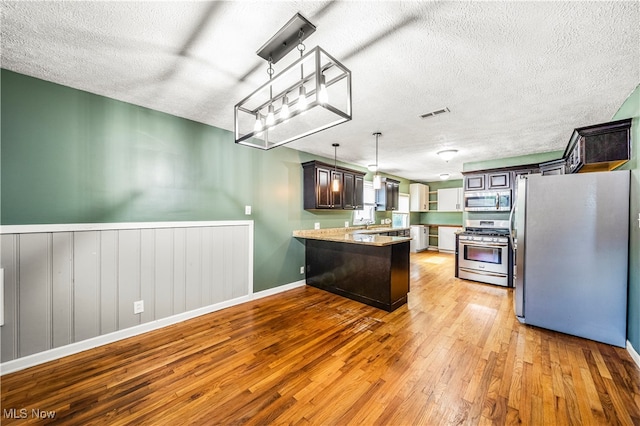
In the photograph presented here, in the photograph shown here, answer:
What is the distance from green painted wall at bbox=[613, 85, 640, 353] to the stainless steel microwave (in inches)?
97.5

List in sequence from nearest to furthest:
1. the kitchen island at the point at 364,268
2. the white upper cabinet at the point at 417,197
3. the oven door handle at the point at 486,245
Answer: the kitchen island at the point at 364,268 < the oven door handle at the point at 486,245 < the white upper cabinet at the point at 417,197

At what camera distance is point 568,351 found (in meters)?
2.35

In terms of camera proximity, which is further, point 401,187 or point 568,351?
point 401,187

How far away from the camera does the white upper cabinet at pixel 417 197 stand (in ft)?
26.9

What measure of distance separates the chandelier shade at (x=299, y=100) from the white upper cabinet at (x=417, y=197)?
230 inches

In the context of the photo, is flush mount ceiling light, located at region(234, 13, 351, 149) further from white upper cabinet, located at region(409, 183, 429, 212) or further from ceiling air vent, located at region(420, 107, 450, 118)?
white upper cabinet, located at region(409, 183, 429, 212)

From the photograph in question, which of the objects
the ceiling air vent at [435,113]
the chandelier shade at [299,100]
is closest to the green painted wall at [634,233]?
the ceiling air vent at [435,113]

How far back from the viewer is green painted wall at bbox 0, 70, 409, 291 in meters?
2.13

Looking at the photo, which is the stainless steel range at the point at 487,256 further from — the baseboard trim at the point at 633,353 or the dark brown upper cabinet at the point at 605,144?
the baseboard trim at the point at 633,353

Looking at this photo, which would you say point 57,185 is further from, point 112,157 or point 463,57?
point 463,57

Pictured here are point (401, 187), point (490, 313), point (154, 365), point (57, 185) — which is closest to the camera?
point (154, 365)

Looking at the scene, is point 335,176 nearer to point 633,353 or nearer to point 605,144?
point 605,144

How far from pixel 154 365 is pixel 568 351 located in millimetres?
3858

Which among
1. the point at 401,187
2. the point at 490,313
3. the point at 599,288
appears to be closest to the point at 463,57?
the point at 599,288
